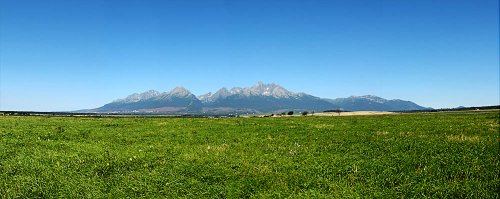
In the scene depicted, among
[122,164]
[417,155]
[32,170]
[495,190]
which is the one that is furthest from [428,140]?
[32,170]

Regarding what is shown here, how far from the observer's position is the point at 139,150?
20266mm

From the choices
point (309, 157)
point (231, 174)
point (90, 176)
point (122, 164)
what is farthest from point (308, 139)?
point (90, 176)

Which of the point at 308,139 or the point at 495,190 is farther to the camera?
the point at 308,139

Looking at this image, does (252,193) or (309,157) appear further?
(309,157)

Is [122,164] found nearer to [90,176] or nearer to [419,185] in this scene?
[90,176]

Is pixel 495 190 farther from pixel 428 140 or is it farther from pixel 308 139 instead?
pixel 308 139

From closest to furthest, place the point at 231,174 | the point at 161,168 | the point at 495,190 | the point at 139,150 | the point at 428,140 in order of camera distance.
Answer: the point at 495,190, the point at 231,174, the point at 161,168, the point at 139,150, the point at 428,140

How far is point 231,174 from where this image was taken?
15.1 metres

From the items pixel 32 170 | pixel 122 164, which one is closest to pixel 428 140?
pixel 122 164

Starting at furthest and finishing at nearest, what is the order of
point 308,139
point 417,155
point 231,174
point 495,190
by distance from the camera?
point 308,139 < point 417,155 < point 231,174 < point 495,190

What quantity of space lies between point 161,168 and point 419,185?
10.2 meters

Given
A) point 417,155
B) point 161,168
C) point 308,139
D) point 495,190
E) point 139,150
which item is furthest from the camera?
point 308,139

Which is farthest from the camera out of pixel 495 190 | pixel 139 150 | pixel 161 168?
pixel 139 150

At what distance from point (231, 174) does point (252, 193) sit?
2295 millimetres
